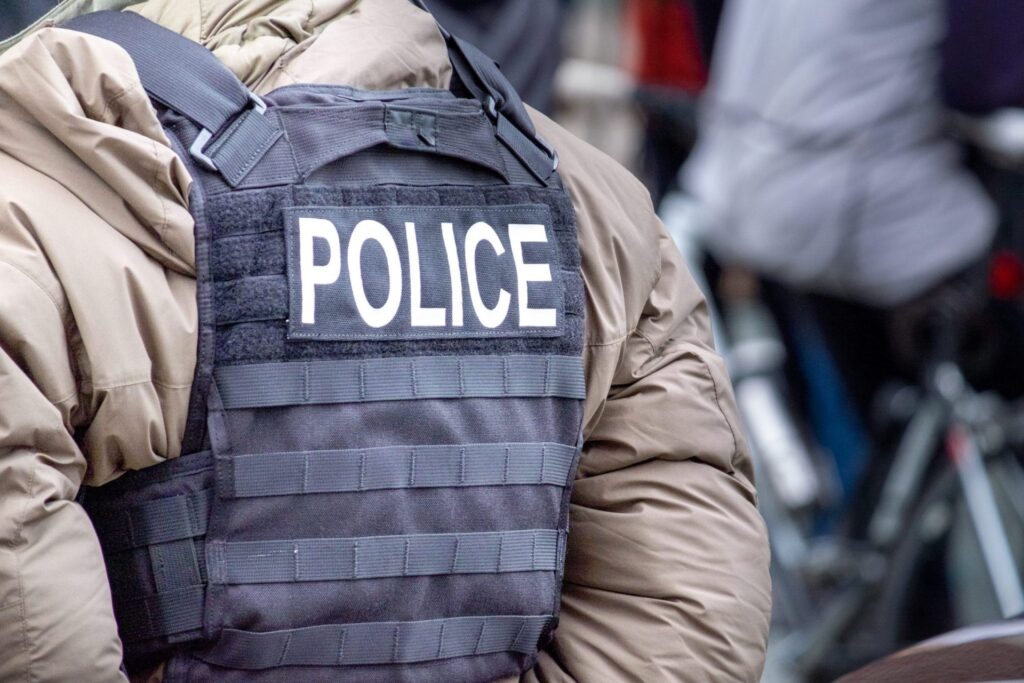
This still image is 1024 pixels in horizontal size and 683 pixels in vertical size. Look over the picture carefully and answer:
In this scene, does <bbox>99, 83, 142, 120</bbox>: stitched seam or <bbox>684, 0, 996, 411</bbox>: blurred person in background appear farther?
<bbox>684, 0, 996, 411</bbox>: blurred person in background

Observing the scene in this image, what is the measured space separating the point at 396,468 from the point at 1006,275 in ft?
8.39

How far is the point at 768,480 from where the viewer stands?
156 inches

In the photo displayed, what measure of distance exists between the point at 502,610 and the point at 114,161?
71 centimetres

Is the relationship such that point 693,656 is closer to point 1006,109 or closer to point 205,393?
point 205,393

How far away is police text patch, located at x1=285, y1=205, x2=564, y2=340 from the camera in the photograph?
1.57 metres

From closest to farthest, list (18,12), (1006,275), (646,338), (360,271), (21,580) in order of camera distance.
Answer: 1. (21,580)
2. (360,271)
3. (646,338)
4. (18,12)
5. (1006,275)

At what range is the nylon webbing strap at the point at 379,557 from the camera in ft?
5.11

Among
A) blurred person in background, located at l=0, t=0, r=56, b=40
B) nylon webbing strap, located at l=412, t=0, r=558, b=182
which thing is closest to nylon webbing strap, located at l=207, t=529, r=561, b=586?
nylon webbing strap, located at l=412, t=0, r=558, b=182

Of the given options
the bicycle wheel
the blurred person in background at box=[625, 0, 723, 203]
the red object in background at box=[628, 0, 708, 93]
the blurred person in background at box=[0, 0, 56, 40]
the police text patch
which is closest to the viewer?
the police text patch

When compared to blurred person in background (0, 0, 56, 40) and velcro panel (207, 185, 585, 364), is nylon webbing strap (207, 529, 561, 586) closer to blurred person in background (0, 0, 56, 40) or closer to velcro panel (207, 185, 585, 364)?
velcro panel (207, 185, 585, 364)

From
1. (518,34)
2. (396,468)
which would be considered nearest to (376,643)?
(396,468)

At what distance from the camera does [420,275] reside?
1.63 m

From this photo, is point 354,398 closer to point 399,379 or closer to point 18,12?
point 399,379

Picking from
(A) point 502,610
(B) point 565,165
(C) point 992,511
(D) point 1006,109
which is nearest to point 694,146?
(D) point 1006,109
